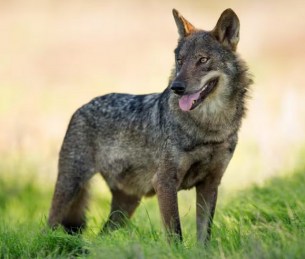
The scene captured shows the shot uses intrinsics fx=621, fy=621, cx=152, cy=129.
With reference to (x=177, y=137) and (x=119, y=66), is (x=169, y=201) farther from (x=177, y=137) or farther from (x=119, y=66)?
(x=119, y=66)

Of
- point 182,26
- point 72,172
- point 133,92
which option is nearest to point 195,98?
point 182,26

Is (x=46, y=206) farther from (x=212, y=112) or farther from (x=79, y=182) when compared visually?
(x=212, y=112)

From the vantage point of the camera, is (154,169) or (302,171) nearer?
(154,169)

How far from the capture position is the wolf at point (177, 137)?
227 inches

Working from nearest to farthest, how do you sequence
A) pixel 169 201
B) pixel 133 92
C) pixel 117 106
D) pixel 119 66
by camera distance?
1. pixel 169 201
2. pixel 117 106
3. pixel 133 92
4. pixel 119 66

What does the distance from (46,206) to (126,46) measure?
10.8 meters

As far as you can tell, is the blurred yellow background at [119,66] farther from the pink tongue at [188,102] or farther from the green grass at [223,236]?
the pink tongue at [188,102]

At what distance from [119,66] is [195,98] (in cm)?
1186

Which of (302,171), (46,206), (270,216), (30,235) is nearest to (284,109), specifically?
(302,171)

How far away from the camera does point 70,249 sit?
17.7 feet

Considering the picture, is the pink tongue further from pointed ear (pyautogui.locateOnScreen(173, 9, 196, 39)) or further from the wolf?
pointed ear (pyautogui.locateOnScreen(173, 9, 196, 39))

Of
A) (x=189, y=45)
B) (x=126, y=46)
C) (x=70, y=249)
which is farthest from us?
(x=126, y=46)

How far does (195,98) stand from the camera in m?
5.63

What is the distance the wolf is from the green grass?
33cm
